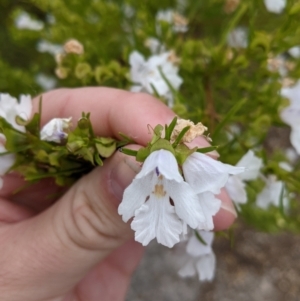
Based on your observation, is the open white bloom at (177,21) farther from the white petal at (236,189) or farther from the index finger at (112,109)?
the white petal at (236,189)

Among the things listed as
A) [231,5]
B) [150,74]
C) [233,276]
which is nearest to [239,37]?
[231,5]

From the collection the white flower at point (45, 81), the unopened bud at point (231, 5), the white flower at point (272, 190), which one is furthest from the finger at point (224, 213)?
the white flower at point (45, 81)

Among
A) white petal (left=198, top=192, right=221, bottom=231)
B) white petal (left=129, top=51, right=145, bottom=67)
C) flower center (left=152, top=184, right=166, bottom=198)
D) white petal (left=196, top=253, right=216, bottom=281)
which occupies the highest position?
white petal (left=129, top=51, right=145, bottom=67)

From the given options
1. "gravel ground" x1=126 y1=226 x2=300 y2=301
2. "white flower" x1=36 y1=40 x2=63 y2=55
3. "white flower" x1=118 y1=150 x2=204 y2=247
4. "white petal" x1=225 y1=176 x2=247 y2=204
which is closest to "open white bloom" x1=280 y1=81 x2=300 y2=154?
"white petal" x1=225 y1=176 x2=247 y2=204

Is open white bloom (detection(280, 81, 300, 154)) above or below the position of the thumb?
above

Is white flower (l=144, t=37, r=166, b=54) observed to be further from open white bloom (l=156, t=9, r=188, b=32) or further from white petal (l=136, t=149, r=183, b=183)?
white petal (l=136, t=149, r=183, b=183)

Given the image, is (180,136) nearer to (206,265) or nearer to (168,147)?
(168,147)
